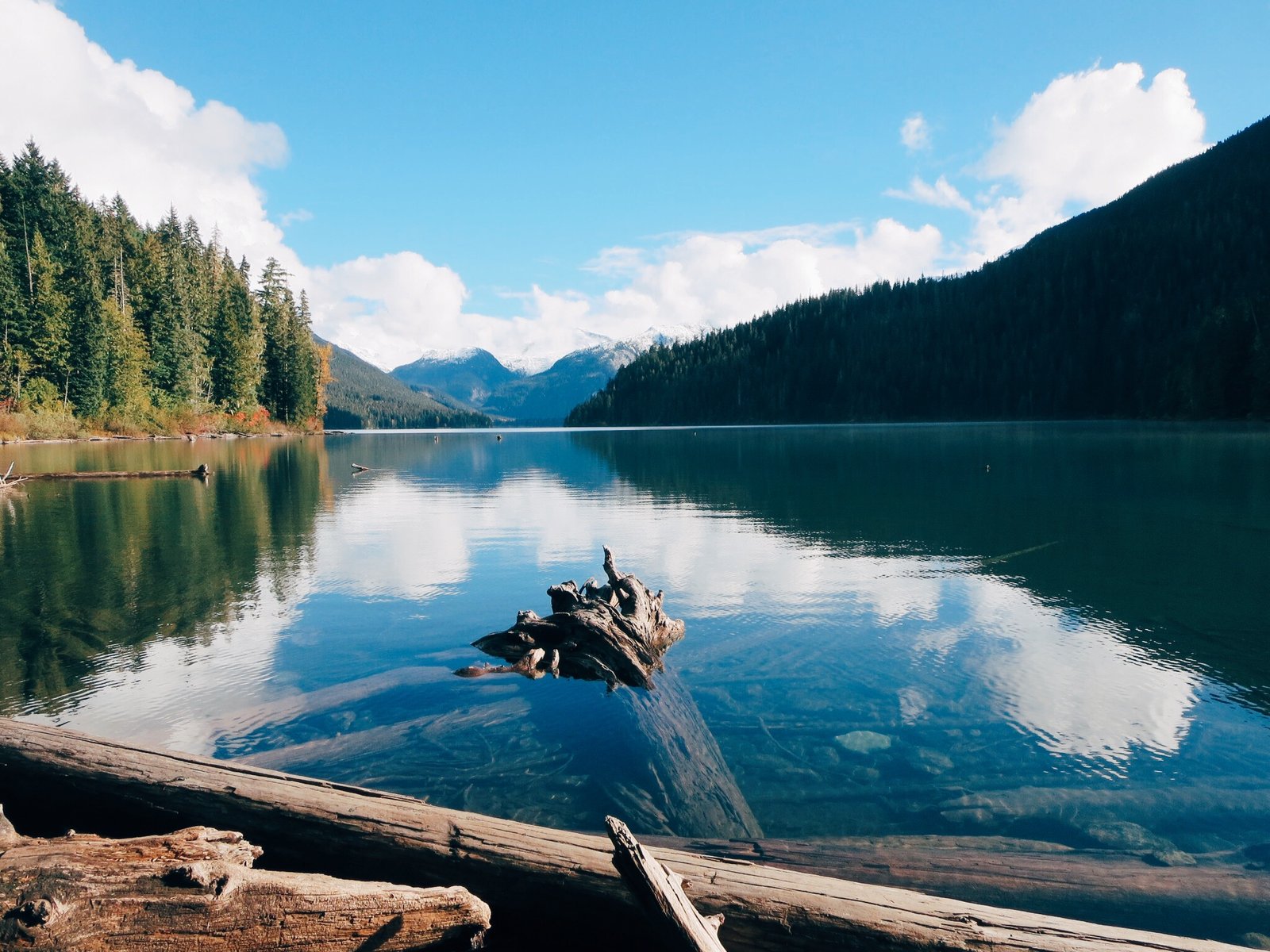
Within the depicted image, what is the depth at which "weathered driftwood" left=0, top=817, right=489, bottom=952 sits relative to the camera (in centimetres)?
492

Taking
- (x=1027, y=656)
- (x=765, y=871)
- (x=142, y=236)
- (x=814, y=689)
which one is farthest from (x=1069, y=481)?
(x=142, y=236)

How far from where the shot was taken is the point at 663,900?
189 inches

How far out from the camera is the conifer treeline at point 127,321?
91688 mm

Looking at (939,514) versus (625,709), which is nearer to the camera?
(625,709)

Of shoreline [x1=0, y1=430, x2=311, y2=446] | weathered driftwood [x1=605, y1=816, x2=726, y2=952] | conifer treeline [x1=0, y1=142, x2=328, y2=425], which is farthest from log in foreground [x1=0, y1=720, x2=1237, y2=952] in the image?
conifer treeline [x1=0, y1=142, x2=328, y2=425]

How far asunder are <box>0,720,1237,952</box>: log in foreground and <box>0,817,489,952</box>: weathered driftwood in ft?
1.29

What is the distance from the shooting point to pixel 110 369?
98.7m

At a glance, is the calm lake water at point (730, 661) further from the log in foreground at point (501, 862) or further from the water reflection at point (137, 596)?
the log in foreground at point (501, 862)

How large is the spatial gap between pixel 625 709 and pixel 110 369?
374 feet

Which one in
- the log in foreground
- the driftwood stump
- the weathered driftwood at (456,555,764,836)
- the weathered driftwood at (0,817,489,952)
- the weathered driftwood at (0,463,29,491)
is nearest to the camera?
the weathered driftwood at (0,817,489,952)

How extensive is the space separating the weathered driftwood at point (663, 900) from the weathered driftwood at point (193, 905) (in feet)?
4.37

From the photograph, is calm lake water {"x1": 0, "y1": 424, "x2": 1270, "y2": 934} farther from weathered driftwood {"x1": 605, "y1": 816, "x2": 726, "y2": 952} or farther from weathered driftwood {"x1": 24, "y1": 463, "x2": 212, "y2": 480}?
weathered driftwood {"x1": 24, "y1": 463, "x2": 212, "y2": 480}

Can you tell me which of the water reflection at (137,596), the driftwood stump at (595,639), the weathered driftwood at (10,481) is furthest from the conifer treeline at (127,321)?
the driftwood stump at (595,639)

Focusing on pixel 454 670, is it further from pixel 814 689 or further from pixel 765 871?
pixel 765 871
